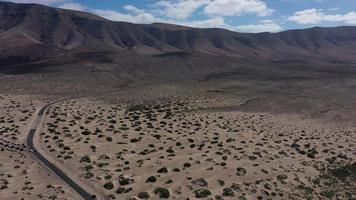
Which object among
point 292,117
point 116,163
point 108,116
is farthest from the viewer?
point 292,117

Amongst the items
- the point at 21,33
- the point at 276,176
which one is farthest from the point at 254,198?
the point at 21,33

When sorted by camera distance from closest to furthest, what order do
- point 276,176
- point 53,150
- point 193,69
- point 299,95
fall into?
point 276,176 → point 53,150 → point 299,95 → point 193,69

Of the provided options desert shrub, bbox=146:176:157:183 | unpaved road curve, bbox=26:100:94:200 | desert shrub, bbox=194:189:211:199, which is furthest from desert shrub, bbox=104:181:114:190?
desert shrub, bbox=194:189:211:199

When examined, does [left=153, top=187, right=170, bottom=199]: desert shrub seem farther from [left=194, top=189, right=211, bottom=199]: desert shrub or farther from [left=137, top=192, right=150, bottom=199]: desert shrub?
[left=194, top=189, right=211, bottom=199]: desert shrub

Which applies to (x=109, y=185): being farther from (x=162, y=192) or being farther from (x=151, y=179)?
(x=162, y=192)

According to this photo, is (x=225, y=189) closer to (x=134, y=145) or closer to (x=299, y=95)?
(x=134, y=145)

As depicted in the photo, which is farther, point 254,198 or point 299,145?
point 299,145

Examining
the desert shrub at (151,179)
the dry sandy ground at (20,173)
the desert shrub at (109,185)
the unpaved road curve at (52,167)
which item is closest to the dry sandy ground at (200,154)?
the desert shrub at (109,185)

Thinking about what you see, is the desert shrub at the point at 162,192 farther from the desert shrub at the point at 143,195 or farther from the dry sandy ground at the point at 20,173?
the dry sandy ground at the point at 20,173
